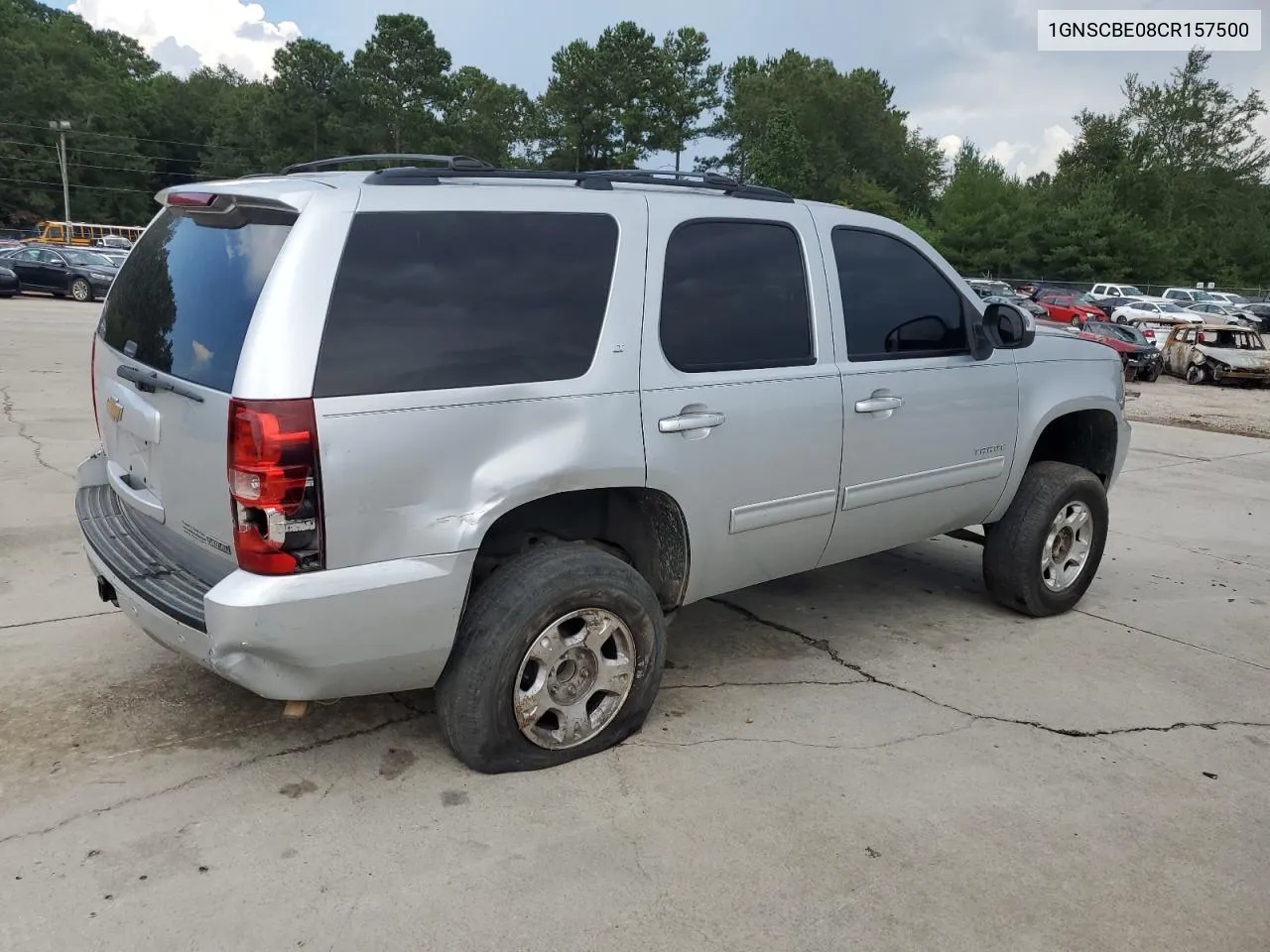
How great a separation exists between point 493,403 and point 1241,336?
1011 inches

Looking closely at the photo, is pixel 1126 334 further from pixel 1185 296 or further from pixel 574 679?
pixel 1185 296

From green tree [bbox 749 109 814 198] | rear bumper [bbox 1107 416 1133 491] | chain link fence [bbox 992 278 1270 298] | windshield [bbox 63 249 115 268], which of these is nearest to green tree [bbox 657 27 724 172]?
green tree [bbox 749 109 814 198]

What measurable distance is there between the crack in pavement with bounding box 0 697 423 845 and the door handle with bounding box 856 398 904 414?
212 centimetres

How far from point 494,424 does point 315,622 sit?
2.55ft

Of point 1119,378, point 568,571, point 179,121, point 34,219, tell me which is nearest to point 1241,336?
point 1119,378

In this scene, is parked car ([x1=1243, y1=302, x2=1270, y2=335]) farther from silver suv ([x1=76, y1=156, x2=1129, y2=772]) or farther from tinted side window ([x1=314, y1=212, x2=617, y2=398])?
tinted side window ([x1=314, y1=212, x2=617, y2=398])

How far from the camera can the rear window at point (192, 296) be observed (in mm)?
2945

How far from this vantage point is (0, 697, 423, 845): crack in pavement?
2.99 meters

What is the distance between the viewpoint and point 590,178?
3.58 metres

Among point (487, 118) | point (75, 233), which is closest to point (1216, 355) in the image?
point (75, 233)

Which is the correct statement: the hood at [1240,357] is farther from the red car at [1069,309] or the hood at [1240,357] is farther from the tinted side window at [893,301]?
the tinted side window at [893,301]

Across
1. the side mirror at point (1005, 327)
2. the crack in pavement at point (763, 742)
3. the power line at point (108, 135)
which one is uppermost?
the power line at point (108, 135)

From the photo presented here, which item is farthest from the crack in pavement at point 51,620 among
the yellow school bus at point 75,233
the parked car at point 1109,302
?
the yellow school bus at point 75,233

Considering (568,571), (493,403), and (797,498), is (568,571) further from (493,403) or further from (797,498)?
(797,498)
